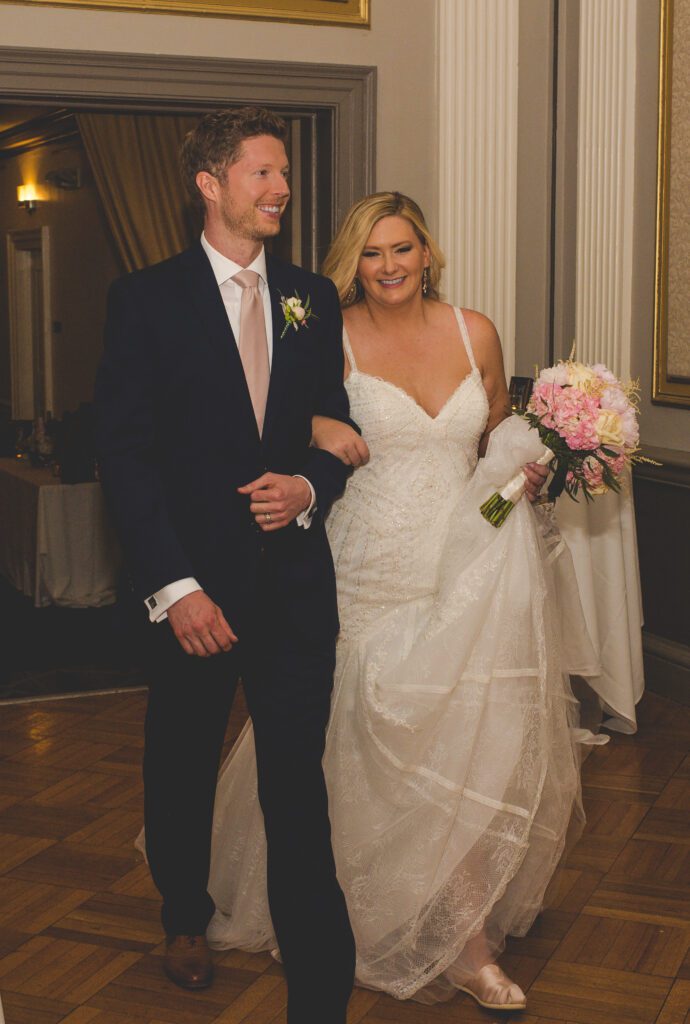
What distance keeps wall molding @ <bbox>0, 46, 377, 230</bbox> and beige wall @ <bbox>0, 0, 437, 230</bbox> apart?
0.13 ft

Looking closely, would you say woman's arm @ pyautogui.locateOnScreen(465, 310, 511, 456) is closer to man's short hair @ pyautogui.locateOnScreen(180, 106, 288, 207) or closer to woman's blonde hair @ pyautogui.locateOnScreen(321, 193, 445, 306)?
woman's blonde hair @ pyautogui.locateOnScreen(321, 193, 445, 306)

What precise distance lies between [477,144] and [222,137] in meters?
2.80

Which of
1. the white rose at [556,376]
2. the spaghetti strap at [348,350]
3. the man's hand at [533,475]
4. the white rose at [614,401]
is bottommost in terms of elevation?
the man's hand at [533,475]

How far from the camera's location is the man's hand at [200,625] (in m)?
2.27

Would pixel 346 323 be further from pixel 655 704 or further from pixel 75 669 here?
pixel 75 669

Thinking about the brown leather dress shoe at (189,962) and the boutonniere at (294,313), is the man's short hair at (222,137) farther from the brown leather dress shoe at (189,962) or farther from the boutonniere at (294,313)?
the brown leather dress shoe at (189,962)

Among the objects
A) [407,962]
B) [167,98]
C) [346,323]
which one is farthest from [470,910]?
[167,98]

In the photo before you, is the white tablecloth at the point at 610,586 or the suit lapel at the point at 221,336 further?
the white tablecloth at the point at 610,586

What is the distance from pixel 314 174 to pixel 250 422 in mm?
2895

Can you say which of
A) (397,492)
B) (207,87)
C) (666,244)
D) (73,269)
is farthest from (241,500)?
(73,269)

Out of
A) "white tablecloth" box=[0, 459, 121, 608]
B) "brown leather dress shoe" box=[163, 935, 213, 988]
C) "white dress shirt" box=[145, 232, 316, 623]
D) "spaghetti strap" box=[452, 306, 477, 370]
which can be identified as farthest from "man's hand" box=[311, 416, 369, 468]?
"white tablecloth" box=[0, 459, 121, 608]

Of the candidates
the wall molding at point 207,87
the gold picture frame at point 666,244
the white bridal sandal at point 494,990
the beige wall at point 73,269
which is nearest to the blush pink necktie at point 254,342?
the white bridal sandal at point 494,990

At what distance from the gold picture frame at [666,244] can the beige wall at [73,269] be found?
5.34 m

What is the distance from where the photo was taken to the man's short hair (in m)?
2.35
